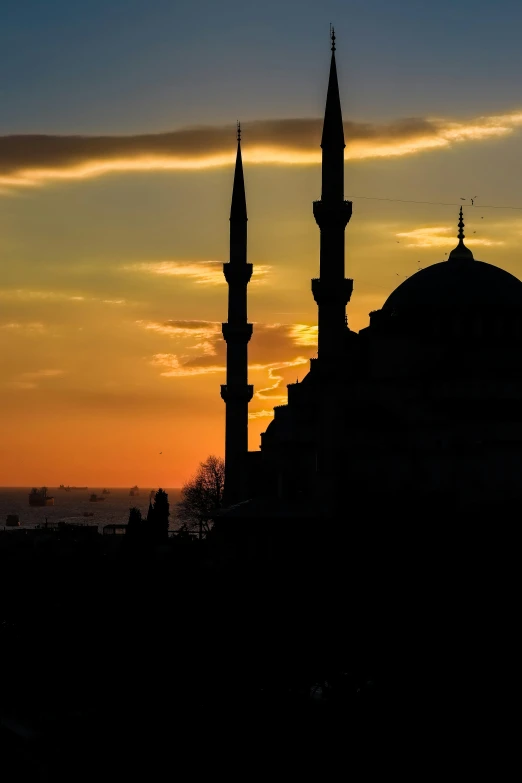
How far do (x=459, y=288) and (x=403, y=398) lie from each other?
229 inches

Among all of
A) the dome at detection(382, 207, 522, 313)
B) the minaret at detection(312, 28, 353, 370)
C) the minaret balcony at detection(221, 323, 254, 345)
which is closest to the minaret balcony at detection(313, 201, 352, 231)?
the minaret at detection(312, 28, 353, 370)

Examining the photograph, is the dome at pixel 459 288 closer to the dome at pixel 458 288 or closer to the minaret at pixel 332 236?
the dome at pixel 458 288

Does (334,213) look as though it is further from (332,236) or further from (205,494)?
(205,494)

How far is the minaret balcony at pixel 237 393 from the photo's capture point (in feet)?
185

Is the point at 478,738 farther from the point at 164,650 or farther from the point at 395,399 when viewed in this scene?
the point at 395,399

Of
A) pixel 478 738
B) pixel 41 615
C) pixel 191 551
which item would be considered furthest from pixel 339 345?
pixel 478 738

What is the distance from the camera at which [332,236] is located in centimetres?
4603

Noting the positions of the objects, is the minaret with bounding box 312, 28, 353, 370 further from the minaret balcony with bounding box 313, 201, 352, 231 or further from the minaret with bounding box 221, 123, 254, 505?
the minaret with bounding box 221, 123, 254, 505

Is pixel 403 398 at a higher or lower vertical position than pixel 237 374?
lower

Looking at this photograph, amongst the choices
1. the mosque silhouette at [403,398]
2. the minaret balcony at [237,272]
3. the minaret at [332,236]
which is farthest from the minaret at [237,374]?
the minaret at [332,236]

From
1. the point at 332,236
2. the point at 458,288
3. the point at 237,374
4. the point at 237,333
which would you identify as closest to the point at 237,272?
the point at 237,333

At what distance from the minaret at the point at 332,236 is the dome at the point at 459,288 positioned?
6.05 meters

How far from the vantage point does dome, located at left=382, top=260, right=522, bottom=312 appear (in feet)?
166

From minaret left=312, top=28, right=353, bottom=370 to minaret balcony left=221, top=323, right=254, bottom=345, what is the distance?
1086 cm
